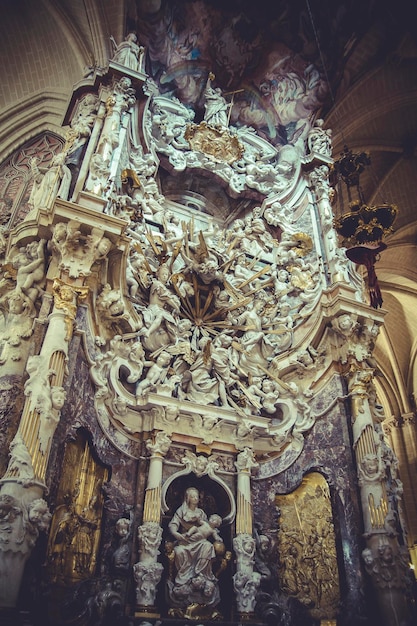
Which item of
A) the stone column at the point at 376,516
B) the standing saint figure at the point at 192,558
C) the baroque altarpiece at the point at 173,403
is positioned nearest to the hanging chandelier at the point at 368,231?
the baroque altarpiece at the point at 173,403

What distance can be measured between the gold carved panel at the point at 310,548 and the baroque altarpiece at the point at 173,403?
0.08 ft

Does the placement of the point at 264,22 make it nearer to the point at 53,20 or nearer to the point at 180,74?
the point at 180,74

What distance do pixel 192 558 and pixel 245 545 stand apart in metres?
0.67

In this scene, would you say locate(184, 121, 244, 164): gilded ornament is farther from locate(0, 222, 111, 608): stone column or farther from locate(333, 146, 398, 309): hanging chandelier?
locate(0, 222, 111, 608): stone column

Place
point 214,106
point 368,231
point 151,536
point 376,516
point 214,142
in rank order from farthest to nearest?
point 214,106
point 214,142
point 368,231
point 376,516
point 151,536

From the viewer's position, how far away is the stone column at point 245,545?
5.63m

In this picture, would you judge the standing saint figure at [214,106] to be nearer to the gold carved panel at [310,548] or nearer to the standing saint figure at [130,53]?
the standing saint figure at [130,53]

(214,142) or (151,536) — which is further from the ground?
(214,142)

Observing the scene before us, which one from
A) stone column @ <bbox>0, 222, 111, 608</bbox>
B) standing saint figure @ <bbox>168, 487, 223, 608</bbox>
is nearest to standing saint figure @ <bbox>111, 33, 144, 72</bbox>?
stone column @ <bbox>0, 222, 111, 608</bbox>

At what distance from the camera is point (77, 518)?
5273 millimetres

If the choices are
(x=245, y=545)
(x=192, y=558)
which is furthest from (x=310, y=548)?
(x=192, y=558)

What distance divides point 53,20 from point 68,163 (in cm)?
491

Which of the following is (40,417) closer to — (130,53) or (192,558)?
(192,558)

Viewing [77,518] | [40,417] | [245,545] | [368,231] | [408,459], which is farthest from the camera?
[408,459]
